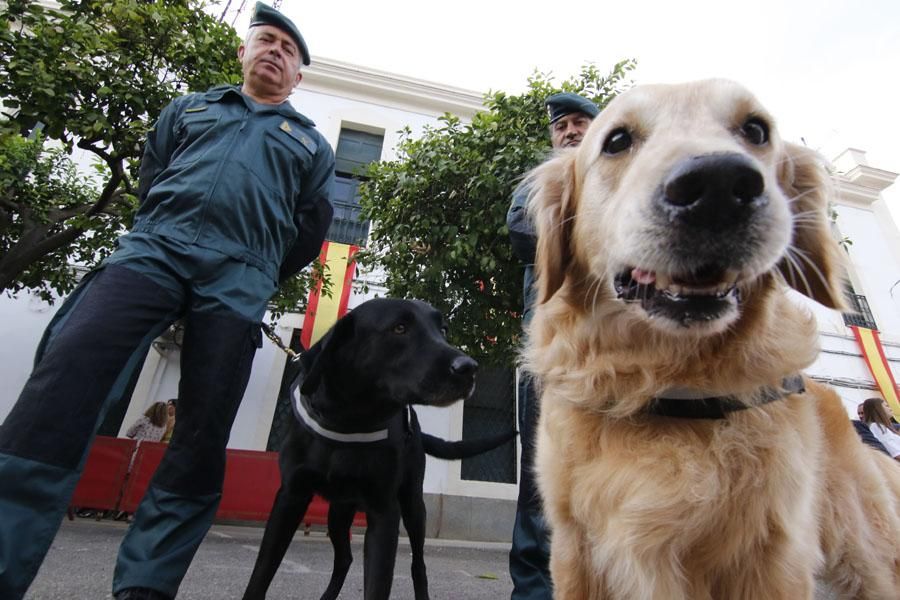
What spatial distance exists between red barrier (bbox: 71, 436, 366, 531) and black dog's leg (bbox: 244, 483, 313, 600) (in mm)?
3811

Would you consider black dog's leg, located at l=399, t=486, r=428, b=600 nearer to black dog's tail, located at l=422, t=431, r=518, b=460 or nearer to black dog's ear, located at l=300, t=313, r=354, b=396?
black dog's tail, located at l=422, t=431, r=518, b=460

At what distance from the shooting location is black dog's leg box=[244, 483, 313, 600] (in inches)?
78.0

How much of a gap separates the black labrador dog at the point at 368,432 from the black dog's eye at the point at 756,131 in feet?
4.87

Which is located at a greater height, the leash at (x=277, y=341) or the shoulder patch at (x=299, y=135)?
→ the shoulder patch at (x=299, y=135)

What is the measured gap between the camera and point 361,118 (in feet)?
35.6

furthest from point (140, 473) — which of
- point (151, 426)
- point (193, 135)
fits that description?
point (193, 135)

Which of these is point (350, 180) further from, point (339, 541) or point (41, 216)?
point (339, 541)

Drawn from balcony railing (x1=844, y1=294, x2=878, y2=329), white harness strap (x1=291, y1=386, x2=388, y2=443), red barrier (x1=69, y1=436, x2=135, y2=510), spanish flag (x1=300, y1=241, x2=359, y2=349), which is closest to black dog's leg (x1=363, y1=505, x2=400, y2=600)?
white harness strap (x1=291, y1=386, x2=388, y2=443)

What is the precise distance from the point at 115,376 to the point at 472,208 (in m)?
4.04

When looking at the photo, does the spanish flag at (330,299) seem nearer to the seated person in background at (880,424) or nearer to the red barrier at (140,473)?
the red barrier at (140,473)

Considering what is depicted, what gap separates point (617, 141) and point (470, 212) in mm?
3616

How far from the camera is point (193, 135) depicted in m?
2.14

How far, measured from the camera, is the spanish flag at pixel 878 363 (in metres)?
10.2

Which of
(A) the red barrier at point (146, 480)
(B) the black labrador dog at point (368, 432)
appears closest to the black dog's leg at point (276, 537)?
(B) the black labrador dog at point (368, 432)
